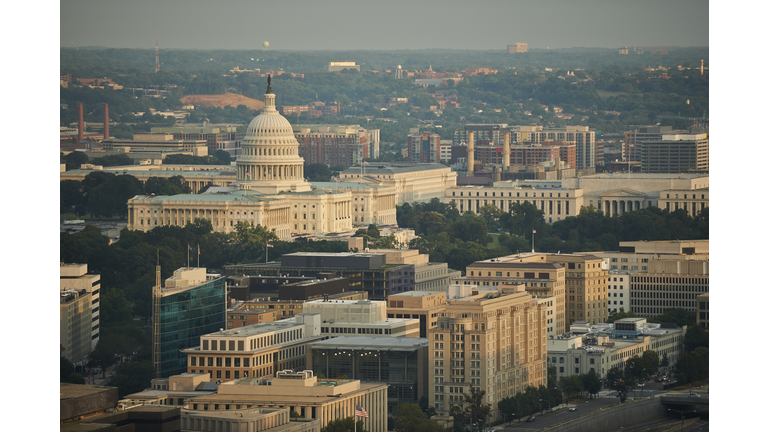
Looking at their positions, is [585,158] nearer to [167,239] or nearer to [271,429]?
[167,239]

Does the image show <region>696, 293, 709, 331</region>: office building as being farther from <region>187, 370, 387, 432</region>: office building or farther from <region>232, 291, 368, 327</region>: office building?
<region>187, 370, 387, 432</region>: office building

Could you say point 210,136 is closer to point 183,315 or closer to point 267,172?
point 267,172

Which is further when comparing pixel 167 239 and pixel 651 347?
pixel 167 239

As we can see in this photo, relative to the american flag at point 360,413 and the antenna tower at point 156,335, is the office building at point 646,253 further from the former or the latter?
the american flag at point 360,413

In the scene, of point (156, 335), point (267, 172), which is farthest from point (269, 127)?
point (156, 335)

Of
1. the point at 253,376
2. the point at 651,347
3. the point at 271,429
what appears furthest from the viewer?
the point at 651,347

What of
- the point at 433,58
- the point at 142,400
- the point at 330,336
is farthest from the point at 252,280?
the point at 433,58

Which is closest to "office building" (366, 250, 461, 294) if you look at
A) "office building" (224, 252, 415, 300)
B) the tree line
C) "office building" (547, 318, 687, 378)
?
"office building" (224, 252, 415, 300)
